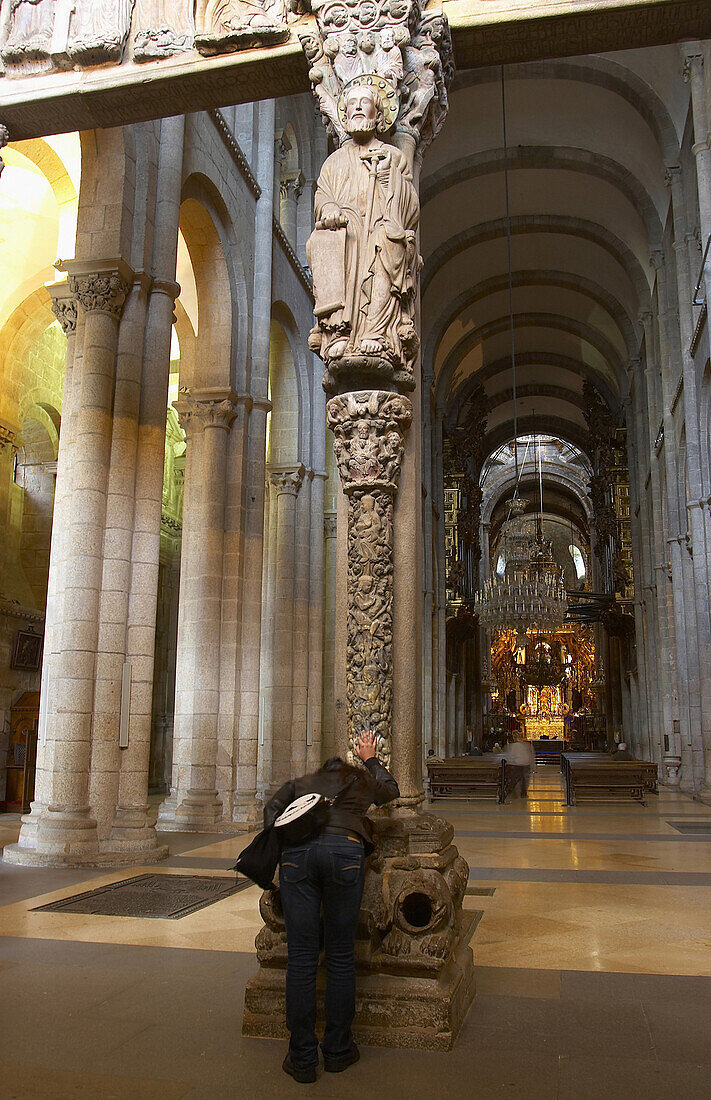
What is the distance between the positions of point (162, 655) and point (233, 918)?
56.4 feet

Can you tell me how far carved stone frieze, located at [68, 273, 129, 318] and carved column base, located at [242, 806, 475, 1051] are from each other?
8.02 meters

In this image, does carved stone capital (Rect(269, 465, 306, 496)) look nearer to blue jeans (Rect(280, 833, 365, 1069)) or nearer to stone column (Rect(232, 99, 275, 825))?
stone column (Rect(232, 99, 275, 825))

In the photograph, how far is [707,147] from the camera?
17.1 meters

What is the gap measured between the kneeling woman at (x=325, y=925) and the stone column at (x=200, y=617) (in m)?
9.11

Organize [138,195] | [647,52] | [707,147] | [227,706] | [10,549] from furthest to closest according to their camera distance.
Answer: [647,52] → [10,549] → [707,147] → [227,706] → [138,195]

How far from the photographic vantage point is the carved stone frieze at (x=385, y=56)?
5840 millimetres

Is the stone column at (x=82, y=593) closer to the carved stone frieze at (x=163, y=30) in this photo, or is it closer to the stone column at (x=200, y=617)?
the stone column at (x=200, y=617)

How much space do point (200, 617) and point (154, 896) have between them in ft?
20.1

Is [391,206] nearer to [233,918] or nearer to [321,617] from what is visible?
[233,918]

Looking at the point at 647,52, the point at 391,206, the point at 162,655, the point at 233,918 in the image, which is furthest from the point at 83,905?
the point at 647,52

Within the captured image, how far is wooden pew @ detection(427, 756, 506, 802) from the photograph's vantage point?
17594mm

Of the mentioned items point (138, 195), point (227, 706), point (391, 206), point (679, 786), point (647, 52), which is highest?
point (647, 52)

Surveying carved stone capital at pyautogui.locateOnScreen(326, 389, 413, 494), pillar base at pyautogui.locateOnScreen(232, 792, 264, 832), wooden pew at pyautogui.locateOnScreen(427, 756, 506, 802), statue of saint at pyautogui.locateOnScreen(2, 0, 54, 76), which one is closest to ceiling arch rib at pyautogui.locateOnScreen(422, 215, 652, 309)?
wooden pew at pyautogui.locateOnScreen(427, 756, 506, 802)

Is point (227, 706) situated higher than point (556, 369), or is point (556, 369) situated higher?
point (556, 369)
